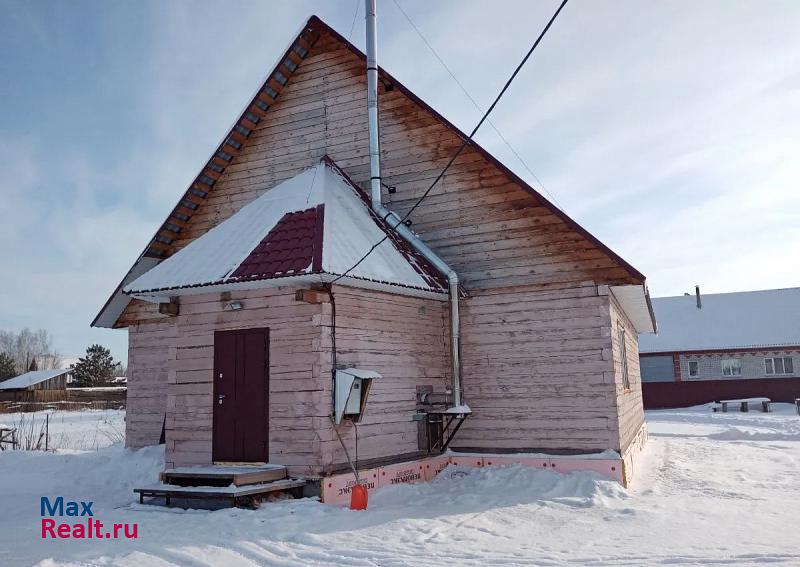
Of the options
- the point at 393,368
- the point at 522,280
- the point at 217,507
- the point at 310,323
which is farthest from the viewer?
the point at 522,280

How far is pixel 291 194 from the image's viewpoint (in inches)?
459

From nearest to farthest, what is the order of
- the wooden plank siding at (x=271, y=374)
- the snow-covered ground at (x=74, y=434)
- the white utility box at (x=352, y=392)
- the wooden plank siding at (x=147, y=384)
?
the white utility box at (x=352, y=392) < the wooden plank siding at (x=271, y=374) < the wooden plank siding at (x=147, y=384) < the snow-covered ground at (x=74, y=434)

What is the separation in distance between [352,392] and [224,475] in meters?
2.05

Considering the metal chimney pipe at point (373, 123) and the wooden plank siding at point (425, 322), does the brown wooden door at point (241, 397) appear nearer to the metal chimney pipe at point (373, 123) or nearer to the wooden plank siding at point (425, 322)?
the wooden plank siding at point (425, 322)

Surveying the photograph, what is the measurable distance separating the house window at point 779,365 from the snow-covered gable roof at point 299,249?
27329 millimetres

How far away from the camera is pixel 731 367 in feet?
106

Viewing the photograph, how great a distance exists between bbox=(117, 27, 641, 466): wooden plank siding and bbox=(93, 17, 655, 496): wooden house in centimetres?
3

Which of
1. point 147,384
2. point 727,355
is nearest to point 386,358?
point 147,384

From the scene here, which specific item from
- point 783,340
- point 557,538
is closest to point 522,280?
point 557,538

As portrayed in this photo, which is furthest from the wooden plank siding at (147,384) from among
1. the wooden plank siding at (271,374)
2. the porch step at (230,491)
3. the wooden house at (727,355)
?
the wooden house at (727,355)

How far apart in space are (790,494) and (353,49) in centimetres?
1079

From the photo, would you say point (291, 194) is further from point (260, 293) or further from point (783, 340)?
point (783, 340)

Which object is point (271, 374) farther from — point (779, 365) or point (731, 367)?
point (779, 365)

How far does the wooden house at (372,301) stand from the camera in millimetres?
9555
